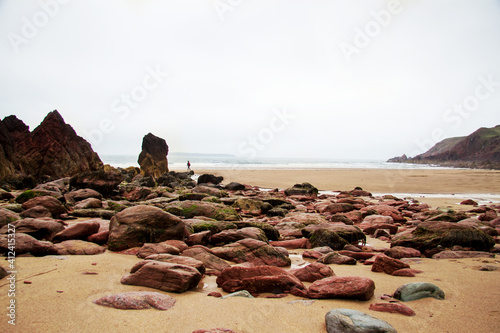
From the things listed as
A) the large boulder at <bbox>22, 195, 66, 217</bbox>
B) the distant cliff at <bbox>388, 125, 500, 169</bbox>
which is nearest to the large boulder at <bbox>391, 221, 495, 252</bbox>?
the large boulder at <bbox>22, 195, 66, 217</bbox>

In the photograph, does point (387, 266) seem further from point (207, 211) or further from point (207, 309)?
point (207, 211)

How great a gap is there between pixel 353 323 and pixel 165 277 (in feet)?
6.72

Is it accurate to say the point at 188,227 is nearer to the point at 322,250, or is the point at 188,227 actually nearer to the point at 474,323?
the point at 322,250

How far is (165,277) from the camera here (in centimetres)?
319

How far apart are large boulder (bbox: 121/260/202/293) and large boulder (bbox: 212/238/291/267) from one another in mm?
1322

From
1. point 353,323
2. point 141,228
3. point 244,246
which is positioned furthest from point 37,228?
point 353,323

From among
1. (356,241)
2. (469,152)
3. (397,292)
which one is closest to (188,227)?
(356,241)

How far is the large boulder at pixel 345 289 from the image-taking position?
295 centimetres

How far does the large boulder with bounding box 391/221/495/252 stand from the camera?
16.6ft

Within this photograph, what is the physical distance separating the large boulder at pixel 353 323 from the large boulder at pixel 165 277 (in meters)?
1.60

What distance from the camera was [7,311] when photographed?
243 centimetres

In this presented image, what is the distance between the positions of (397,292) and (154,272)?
9.00 feet

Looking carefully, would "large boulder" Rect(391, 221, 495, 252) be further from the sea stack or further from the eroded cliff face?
the sea stack

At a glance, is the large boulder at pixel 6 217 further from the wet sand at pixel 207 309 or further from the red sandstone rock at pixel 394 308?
the red sandstone rock at pixel 394 308
